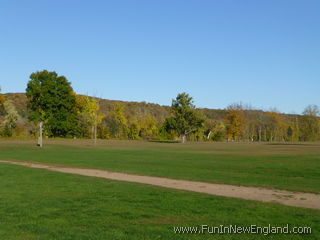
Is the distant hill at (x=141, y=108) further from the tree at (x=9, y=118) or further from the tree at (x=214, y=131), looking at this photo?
the tree at (x=9, y=118)

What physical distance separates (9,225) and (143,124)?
101m

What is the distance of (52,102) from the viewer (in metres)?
64.9

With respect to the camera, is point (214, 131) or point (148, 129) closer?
point (148, 129)

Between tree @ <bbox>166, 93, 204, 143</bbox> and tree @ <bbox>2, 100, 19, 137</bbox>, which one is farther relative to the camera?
tree @ <bbox>166, 93, 204, 143</bbox>

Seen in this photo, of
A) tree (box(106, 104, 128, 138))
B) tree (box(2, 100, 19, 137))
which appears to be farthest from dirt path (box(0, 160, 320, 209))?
tree (box(106, 104, 128, 138))

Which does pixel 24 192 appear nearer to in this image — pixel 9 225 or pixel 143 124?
pixel 9 225

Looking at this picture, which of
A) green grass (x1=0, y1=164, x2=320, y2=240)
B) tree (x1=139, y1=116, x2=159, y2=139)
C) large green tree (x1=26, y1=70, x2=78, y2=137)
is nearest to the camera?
green grass (x1=0, y1=164, x2=320, y2=240)

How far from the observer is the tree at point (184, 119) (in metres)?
96.9

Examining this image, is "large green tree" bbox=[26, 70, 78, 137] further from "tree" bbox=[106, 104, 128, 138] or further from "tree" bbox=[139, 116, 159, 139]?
"tree" bbox=[139, 116, 159, 139]

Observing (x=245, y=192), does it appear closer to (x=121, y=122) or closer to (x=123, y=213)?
(x=123, y=213)

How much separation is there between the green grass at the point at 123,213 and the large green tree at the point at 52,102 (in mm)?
51652

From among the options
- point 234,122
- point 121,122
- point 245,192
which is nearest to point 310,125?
point 234,122

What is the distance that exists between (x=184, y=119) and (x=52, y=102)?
130ft

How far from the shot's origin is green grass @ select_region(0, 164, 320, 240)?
8211 mm
